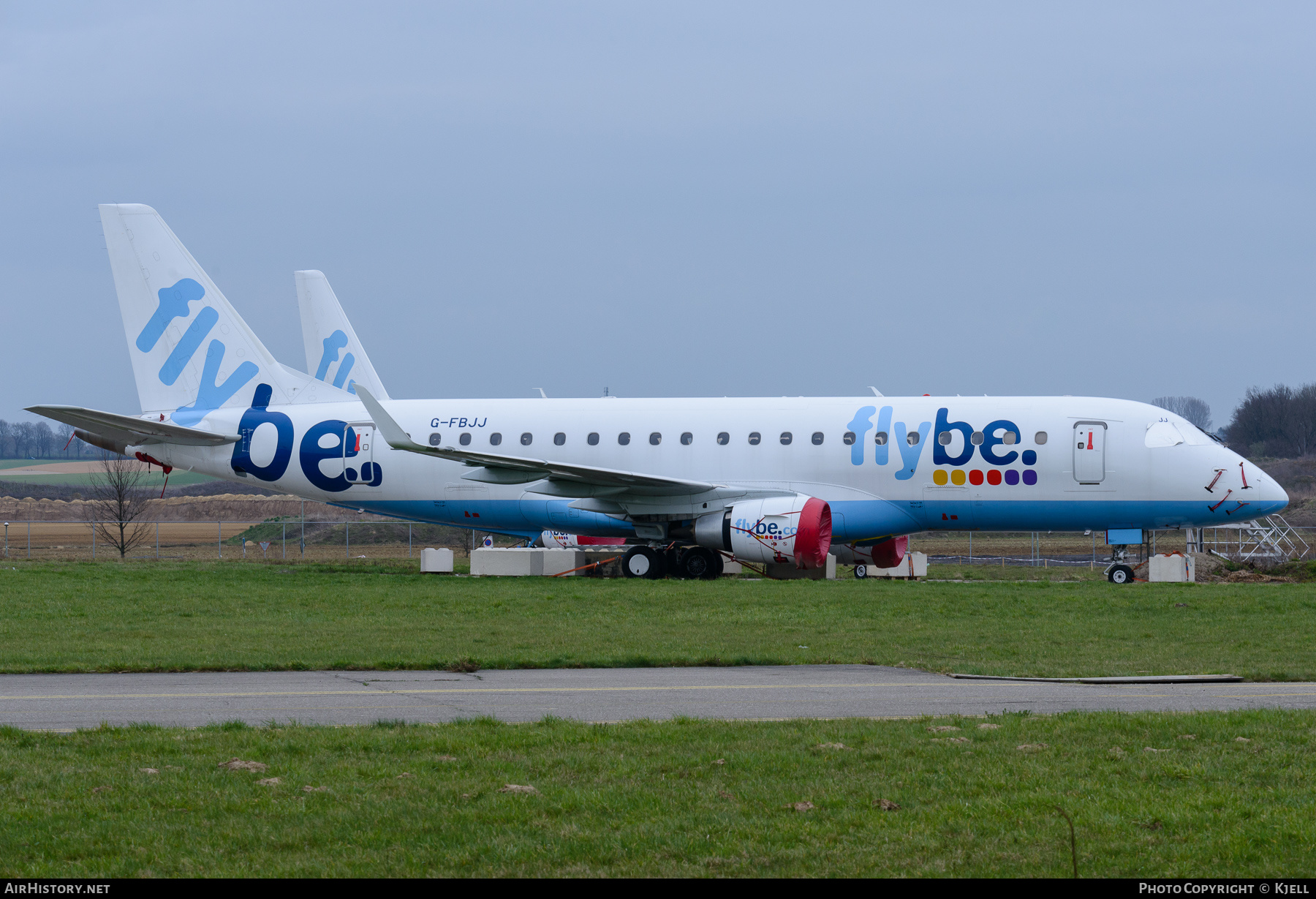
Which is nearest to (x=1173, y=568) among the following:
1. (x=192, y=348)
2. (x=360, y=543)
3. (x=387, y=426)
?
(x=387, y=426)

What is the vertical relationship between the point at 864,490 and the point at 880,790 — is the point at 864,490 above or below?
above

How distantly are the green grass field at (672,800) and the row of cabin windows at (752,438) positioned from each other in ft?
58.9

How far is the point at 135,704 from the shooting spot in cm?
1175

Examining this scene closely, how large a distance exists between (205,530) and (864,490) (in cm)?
6198

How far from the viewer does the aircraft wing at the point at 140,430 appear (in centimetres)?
2980

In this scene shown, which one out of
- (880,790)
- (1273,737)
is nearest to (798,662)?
(1273,737)

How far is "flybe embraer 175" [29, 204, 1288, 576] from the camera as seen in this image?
2764cm

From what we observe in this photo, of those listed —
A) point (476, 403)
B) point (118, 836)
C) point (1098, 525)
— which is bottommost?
point (118, 836)

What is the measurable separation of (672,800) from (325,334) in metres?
35.3

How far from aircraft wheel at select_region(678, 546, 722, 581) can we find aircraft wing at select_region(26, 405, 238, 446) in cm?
1121

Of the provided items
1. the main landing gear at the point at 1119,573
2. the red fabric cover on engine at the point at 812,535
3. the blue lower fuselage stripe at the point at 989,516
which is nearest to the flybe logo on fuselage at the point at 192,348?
the blue lower fuselage stripe at the point at 989,516

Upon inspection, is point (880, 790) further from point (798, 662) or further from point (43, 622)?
point (43, 622)

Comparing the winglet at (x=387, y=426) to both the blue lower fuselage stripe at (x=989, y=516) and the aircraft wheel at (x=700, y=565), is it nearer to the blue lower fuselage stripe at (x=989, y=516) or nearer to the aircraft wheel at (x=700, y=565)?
the blue lower fuselage stripe at (x=989, y=516)

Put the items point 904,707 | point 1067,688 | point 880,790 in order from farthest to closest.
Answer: point 1067,688, point 904,707, point 880,790
